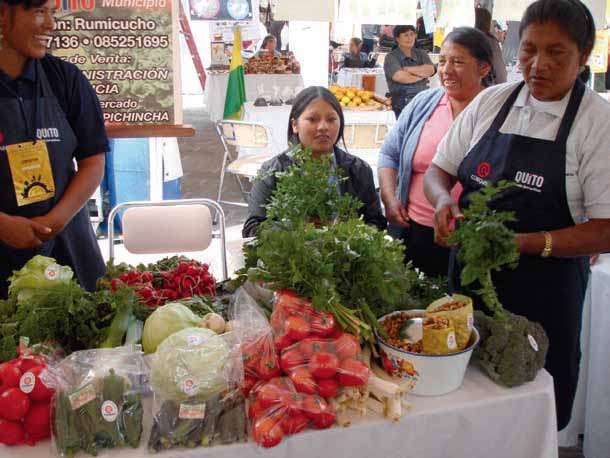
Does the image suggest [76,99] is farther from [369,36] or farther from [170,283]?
[369,36]

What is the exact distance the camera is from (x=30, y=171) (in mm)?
2156

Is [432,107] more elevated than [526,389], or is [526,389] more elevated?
[432,107]

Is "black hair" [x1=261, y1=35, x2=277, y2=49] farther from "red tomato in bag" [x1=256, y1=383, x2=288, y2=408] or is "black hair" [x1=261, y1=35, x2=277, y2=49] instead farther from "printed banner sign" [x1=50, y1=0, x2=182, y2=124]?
"red tomato in bag" [x1=256, y1=383, x2=288, y2=408]

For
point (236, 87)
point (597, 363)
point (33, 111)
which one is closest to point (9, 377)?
point (33, 111)

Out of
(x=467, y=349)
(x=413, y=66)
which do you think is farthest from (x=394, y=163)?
(x=413, y=66)

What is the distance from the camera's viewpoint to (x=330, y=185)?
1.79 m

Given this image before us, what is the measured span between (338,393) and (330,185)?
625 mm

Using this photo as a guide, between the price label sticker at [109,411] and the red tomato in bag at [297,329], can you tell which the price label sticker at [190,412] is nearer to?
the price label sticker at [109,411]

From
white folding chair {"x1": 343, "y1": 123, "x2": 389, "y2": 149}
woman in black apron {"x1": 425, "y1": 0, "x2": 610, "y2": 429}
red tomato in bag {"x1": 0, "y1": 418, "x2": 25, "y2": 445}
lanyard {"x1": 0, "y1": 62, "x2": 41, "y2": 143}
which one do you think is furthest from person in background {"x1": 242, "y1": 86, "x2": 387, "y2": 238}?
white folding chair {"x1": 343, "y1": 123, "x2": 389, "y2": 149}

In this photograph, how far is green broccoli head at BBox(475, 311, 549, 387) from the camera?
5.07 ft

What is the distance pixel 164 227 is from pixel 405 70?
162 inches

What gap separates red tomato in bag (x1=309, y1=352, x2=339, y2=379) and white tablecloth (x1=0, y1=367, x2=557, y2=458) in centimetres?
13

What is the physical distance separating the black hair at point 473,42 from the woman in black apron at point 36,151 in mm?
1476

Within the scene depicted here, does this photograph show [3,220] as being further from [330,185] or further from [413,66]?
[413,66]
